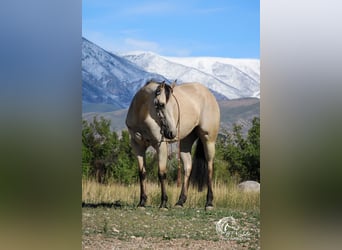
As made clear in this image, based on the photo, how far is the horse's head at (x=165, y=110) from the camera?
6.34 meters

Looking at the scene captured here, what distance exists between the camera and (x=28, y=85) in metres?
6.09

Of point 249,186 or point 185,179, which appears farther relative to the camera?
point 185,179

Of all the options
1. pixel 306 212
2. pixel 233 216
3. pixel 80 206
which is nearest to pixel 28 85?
pixel 80 206

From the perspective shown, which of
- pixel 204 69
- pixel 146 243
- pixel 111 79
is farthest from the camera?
pixel 111 79

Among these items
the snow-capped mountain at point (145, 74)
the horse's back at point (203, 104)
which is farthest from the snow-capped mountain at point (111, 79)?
the horse's back at point (203, 104)

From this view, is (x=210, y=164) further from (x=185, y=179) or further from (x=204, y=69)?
(x=204, y=69)

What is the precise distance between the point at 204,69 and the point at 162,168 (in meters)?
0.98

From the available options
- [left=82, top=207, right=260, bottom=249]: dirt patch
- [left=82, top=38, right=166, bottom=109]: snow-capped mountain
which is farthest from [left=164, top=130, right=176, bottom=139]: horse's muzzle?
[left=82, top=207, right=260, bottom=249]: dirt patch

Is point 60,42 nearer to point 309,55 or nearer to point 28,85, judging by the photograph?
point 28,85

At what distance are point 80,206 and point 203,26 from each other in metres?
1.98

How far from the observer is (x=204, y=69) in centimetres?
635

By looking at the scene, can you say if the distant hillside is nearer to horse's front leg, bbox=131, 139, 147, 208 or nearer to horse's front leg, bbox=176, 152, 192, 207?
horse's front leg, bbox=131, 139, 147, 208

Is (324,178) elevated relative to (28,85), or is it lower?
lower

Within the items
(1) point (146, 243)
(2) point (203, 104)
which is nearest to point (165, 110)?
(2) point (203, 104)
